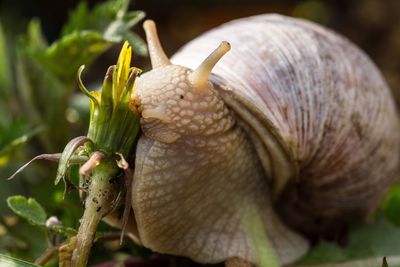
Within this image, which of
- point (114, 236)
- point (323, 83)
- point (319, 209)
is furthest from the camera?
point (319, 209)

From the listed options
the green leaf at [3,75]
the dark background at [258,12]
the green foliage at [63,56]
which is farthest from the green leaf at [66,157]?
the dark background at [258,12]

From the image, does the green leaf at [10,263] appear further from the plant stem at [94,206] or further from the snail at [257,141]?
the snail at [257,141]

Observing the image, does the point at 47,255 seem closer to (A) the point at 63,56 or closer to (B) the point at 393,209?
(A) the point at 63,56

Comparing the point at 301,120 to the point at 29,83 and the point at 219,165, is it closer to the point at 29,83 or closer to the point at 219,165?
the point at 219,165

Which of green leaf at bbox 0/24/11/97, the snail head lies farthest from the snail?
green leaf at bbox 0/24/11/97

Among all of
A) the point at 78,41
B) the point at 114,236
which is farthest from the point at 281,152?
the point at 78,41

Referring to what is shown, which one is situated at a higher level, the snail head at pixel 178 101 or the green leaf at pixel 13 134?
the snail head at pixel 178 101

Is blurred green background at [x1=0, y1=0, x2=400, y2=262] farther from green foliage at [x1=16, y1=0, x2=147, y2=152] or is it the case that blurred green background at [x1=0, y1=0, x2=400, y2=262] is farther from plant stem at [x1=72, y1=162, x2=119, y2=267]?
plant stem at [x1=72, y1=162, x2=119, y2=267]

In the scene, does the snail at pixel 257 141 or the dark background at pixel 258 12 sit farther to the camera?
the dark background at pixel 258 12
